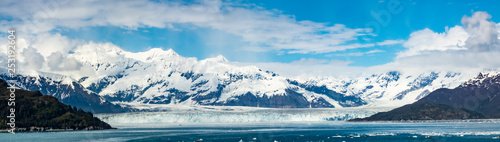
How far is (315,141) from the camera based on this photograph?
160m

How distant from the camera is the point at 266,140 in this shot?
168m

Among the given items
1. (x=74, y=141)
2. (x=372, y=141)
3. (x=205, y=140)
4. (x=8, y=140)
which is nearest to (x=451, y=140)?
(x=372, y=141)

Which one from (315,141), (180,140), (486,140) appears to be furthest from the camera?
(180,140)

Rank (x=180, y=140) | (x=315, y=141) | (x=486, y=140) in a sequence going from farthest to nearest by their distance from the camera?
(x=180, y=140) → (x=315, y=141) → (x=486, y=140)

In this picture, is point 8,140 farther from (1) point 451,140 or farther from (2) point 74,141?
(1) point 451,140

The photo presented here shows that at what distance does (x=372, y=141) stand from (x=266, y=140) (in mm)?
30757

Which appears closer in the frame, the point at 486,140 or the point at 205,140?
the point at 486,140

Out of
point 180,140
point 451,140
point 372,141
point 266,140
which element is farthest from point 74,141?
point 451,140

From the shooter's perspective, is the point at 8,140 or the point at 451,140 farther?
Result: the point at 8,140

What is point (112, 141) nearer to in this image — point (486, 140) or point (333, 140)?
point (333, 140)

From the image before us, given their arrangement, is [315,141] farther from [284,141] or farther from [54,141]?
[54,141]

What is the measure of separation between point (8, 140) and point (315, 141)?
88.7m

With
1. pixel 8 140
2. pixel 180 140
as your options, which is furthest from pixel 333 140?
pixel 8 140

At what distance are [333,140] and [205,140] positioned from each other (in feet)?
123
